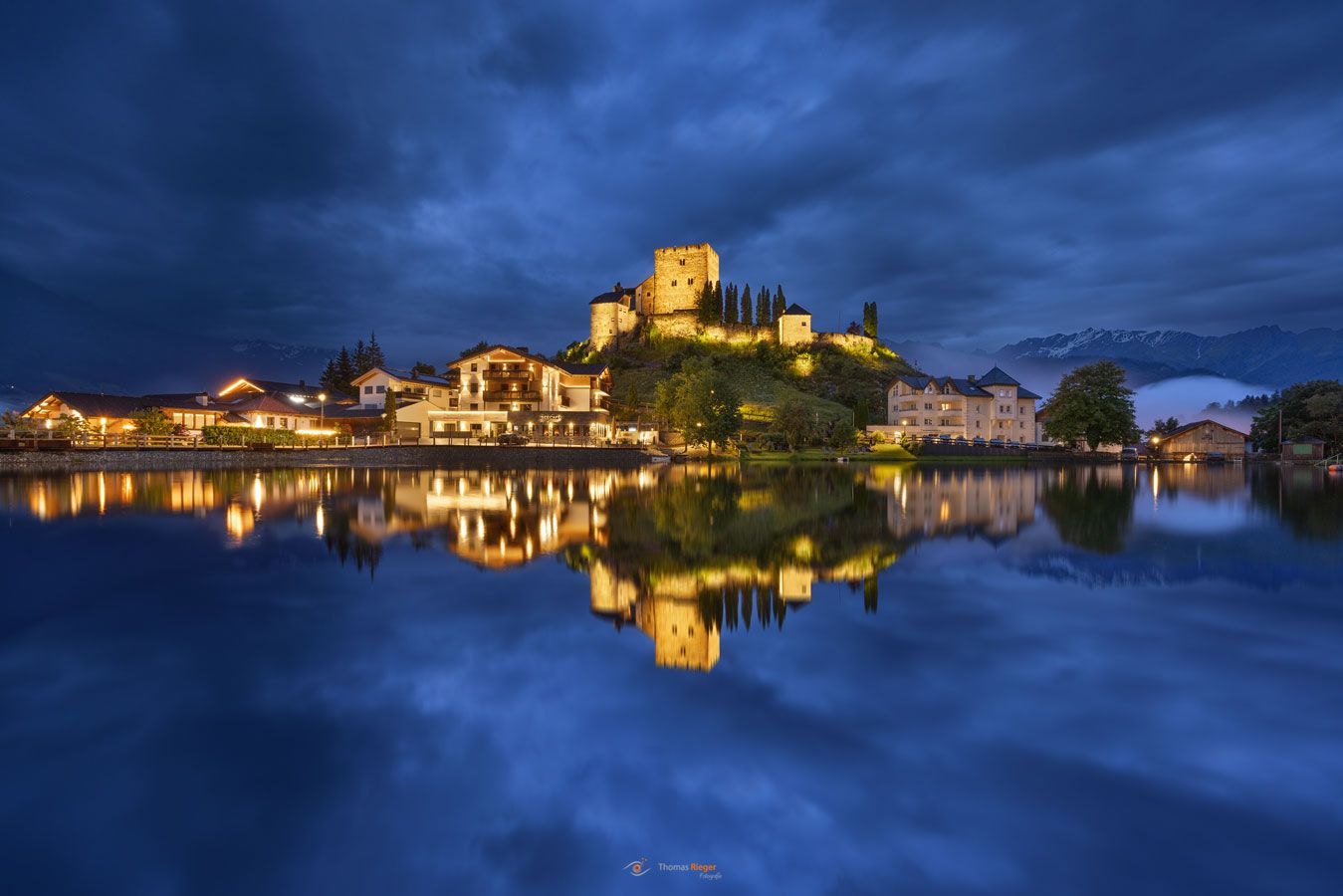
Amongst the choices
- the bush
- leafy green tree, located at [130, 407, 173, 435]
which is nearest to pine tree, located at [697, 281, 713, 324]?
the bush

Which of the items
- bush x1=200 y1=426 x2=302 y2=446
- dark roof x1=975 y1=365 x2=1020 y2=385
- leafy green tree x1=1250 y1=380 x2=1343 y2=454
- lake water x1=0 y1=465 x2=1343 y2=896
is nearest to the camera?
lake water x1=0 y1=465 x2=1343 y2=896

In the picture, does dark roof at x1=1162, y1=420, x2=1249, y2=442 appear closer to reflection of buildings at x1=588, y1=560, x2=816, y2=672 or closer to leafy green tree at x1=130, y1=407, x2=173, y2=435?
reflection of buildings at x1=588, y1=560, x2=816, y2=672

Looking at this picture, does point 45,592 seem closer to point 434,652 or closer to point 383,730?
point 434,652

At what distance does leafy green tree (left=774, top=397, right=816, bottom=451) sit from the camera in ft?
204

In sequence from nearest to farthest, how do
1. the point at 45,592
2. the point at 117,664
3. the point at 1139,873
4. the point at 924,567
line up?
1. the point at 1139,873
2. the point at 117,664
3. the point at 45,592
4. the point at 924,567

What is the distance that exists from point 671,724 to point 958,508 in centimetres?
1863

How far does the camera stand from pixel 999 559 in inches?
484

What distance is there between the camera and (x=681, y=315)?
365 feet

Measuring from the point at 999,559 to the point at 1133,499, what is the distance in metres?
17.0

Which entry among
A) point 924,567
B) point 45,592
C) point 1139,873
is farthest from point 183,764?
point 924,567

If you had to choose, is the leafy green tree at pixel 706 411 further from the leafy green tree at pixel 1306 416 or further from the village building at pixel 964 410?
the leafy green tree at pixel 1306 416

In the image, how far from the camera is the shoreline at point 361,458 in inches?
1577

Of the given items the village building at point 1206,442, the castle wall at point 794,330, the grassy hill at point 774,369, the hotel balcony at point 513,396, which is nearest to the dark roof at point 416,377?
the hotel balcony at point 513,396

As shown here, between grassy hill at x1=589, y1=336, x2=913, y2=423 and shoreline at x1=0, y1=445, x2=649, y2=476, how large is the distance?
36.1 metres
